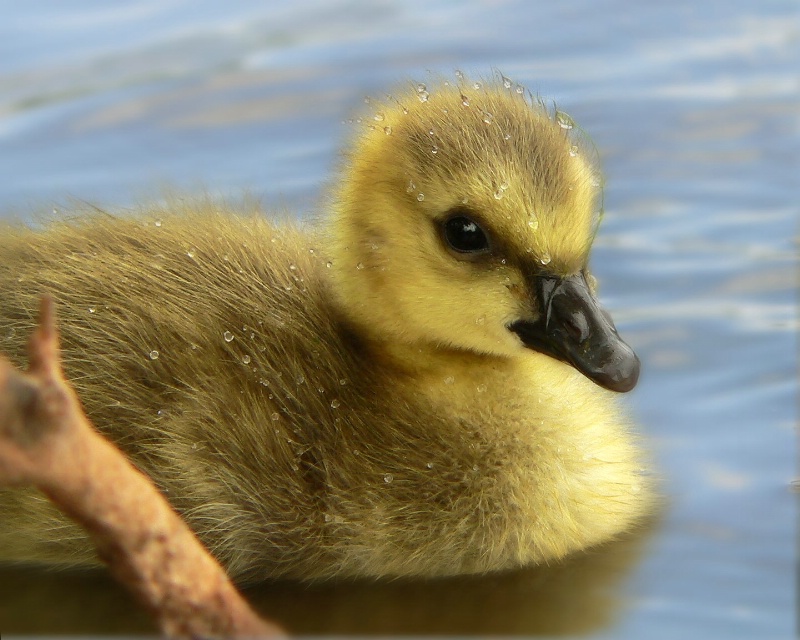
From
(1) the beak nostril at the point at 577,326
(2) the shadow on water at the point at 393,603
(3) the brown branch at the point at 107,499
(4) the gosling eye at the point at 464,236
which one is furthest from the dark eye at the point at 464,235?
(3) the brown branch at the point at 107,499

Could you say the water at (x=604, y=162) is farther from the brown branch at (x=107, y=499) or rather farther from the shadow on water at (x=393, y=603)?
the brown branch at (x=107, y=499)

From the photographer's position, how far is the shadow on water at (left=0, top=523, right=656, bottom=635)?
2.32 metres

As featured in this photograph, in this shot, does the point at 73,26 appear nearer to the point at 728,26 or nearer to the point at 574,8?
the point at 574,8

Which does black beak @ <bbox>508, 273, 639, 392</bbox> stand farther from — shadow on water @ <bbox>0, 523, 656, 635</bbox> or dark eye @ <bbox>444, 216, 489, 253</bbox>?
shadow on water @ <bbox>0, 523, 656, 635</bbox>

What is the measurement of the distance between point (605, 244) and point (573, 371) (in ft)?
2.95

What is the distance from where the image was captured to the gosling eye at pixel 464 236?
95.0 inches

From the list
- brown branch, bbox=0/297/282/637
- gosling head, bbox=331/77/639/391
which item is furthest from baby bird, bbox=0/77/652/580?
brown branch, bbox=0/297/282/637

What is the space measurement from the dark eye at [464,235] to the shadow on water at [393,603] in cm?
52

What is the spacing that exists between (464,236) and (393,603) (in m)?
0.58

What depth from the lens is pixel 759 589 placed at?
237 centimetres

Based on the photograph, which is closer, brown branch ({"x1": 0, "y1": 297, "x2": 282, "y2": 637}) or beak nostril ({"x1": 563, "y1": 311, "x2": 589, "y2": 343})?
brown branch ({"x1": 0, "y1": 297, "x2": 282, "y2": 637})

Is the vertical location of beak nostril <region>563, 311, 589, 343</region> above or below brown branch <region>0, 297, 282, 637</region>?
above

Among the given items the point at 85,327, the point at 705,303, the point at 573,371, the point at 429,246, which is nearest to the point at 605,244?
the point at 705,303

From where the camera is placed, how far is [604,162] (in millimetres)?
3941
